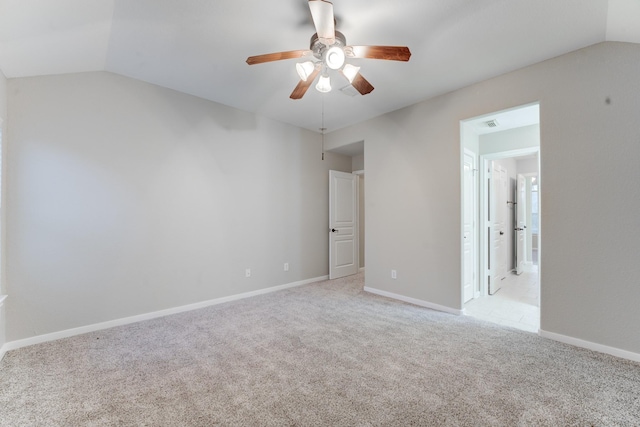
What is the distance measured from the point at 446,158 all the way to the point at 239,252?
10.2 feet

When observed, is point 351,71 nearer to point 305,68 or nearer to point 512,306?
point 305,68

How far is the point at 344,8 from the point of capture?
201cm

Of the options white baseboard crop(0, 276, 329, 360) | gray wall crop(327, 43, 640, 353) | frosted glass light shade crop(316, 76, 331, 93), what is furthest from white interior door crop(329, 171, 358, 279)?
frosted glass light shade crop(316, 76, 331, 93)

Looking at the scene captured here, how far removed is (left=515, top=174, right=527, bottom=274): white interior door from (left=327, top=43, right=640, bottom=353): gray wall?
3255mm

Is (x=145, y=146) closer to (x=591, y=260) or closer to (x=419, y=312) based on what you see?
(x=419, y=312)

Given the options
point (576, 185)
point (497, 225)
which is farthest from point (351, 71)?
point (497, 225)

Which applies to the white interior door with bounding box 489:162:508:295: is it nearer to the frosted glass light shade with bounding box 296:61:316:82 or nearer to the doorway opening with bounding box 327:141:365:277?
the doorway opening with bounding box 327:141:365:277

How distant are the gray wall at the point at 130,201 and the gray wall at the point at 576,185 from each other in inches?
97.5

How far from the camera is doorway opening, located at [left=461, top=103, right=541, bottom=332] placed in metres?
3.39

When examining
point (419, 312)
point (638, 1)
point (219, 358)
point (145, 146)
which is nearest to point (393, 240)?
point (419, 312)

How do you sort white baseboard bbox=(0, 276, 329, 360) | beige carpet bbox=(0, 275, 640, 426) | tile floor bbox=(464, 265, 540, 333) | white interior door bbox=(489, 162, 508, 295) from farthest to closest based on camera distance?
white interior door bbox=(489, 162, 508, 295)
tile floor bbox=(464, 265, 540, 333)
white baseboard bbox=(0, 276, 329, 360)
beige carpet bbox=(0, 275, 640, 426)

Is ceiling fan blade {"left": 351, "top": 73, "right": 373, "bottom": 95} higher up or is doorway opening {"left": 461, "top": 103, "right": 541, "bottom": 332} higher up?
ceiling fan blade {"left": 351, "top": 73, "right": 373, "bottom": 95}

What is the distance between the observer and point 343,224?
540 cm

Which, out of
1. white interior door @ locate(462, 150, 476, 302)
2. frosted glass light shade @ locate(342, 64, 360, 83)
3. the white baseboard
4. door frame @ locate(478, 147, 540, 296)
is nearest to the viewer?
frosted glass light shade @ locate(342, 64, 360, 83)
